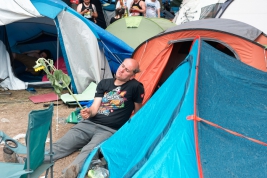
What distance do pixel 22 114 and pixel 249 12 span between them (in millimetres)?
4630

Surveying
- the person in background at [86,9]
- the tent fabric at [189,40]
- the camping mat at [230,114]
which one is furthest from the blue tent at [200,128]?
the person in background at [86,9]

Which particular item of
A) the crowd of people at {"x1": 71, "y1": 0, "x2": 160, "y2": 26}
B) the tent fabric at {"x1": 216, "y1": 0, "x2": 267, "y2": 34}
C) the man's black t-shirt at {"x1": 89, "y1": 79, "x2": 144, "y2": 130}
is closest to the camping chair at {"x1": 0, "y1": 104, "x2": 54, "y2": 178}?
the man's black t-shirt at {"x1": 89, "y1": 79, "x2": 144, "y2": 130}

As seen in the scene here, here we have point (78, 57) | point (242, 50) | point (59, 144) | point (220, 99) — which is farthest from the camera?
point (78, 57)

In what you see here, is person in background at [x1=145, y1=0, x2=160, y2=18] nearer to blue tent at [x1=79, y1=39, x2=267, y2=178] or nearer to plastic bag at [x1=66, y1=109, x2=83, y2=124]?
plastic bag at [x1=66, y1=109, x2=83, y2=124]

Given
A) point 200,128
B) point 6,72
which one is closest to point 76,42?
point 6,72

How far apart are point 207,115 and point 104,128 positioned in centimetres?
152

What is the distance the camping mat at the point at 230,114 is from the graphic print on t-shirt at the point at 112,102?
1034mm

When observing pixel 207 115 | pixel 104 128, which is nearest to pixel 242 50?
pixel 104 128

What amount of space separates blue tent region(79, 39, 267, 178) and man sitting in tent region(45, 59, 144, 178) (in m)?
0.36

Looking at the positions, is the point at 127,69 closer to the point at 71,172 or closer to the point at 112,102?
the point at 112,102

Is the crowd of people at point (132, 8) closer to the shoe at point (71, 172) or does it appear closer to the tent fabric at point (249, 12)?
the tent fabric at point (249, 12)

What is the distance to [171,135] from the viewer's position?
260 cm

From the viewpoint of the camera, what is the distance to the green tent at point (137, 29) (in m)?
7.52

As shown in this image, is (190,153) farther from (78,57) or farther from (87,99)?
(78,57)
